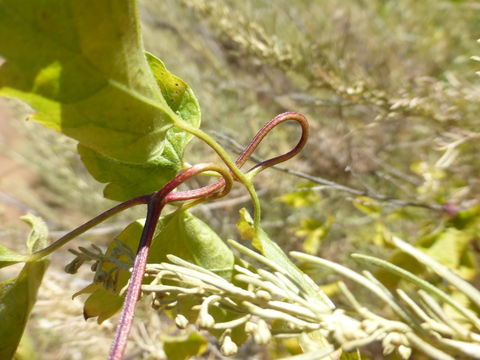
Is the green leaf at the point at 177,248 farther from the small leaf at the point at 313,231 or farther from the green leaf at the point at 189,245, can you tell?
the small leaf at the point at 313,231

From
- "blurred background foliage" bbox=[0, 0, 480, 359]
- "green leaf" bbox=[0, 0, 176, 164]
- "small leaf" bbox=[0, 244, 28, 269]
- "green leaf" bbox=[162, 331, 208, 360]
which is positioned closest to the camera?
"green leaf" bbox=[0, 0, 176, 164]

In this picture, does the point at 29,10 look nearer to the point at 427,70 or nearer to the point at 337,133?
the point at 337,133

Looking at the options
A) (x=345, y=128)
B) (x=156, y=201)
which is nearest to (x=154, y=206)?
(x=156, y=201)

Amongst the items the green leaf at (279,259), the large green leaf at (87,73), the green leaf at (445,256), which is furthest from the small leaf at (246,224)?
the green leaf at (445,256)

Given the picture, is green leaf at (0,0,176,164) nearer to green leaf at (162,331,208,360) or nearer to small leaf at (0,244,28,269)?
small leaf at (0,244,28,269)

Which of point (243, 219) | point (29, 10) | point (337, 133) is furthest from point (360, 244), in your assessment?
point (29, 10)

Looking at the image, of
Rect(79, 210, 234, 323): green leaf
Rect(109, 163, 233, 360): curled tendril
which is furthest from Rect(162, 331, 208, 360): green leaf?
Rect(109, 163, 233, 360): curled tendril

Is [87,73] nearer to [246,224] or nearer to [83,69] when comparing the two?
[83,69]

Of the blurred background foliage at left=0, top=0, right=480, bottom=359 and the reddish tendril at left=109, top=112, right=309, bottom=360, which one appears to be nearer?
the reddish tendril at left=109, top=112, right=309, bottom=360
